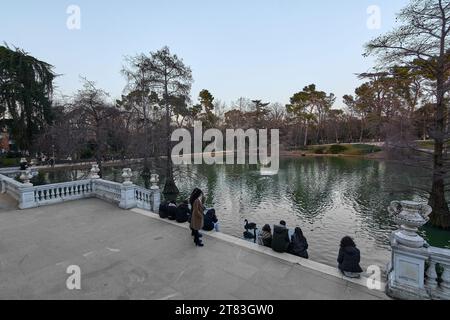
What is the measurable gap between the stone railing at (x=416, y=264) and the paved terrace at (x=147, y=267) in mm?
401

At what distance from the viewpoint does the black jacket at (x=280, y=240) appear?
17.4ft

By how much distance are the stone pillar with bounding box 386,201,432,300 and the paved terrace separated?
0.33 metres

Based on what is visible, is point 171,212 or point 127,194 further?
point 127,194

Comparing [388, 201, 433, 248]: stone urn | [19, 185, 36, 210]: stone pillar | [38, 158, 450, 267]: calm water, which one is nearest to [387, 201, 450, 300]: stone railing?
[388, 201, 433, 248]: stone urn

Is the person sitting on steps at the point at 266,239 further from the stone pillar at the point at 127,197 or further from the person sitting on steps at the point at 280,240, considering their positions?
the stone pillar at the point at 127,197

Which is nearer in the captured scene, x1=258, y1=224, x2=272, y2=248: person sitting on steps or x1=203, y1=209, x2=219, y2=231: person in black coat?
x1=258, y1=224, x2=272, y2=248: person sitting on steps

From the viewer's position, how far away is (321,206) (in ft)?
46.4

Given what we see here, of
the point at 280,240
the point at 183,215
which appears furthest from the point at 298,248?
the point at 183,215

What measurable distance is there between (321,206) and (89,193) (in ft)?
41.0

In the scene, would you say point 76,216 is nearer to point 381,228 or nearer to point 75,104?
point 75,104

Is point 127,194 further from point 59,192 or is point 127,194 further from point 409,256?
point 409,256

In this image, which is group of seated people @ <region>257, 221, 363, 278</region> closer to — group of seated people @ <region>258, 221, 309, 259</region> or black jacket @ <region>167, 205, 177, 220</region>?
group of seated people @ <region>258, 221, 309, 259</region>

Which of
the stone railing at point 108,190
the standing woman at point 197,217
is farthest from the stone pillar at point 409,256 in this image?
the stone railing at point 108,190

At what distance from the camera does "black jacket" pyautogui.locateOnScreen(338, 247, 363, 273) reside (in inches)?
172
